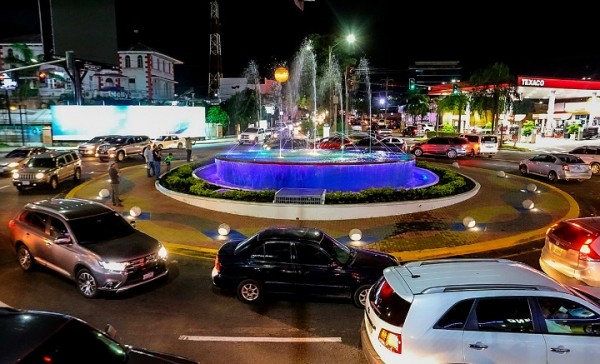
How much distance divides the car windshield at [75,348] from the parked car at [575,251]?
7490 millimetres

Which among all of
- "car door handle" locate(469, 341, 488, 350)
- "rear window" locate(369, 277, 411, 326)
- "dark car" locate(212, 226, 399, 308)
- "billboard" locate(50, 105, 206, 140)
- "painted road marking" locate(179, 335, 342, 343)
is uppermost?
"billboard" locate(50, 105, 206, 140)

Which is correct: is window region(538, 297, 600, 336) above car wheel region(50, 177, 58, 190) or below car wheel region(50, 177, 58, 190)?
above

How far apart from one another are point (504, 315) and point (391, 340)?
1289 millimetres

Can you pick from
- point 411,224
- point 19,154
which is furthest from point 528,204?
point 19,154

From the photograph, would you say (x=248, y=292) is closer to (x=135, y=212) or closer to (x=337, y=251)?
(x=337, y=251)

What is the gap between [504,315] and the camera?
5.24 m

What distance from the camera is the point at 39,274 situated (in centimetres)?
1020

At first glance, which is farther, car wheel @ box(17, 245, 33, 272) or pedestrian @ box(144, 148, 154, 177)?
pedestrian @ box(144, 148, 154, 177)

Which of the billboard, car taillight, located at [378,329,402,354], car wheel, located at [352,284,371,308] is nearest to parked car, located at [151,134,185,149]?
the billboard

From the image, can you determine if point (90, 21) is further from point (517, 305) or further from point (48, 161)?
point (517, 305)

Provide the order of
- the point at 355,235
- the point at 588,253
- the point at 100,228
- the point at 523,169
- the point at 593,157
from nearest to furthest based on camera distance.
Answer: the point at 588,253 < the point at 100,228 < the point at 355,235 < the point at 523,169 < the point at 593,157

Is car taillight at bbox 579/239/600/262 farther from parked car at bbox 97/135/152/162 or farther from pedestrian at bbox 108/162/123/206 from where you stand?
parked car at bbox 97/135/152/162

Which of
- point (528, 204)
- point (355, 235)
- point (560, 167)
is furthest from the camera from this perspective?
point (560, 167)

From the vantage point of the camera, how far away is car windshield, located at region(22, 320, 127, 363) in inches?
162
